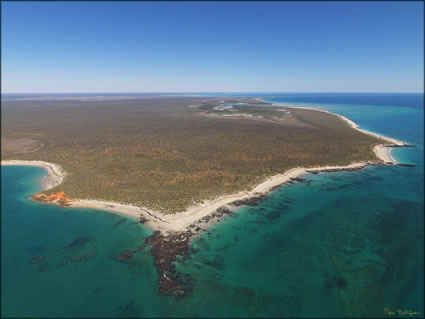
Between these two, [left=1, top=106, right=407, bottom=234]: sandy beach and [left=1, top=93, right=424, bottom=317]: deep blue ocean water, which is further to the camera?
[left=1, top=106, right=407, bottom=234]: sandy beach

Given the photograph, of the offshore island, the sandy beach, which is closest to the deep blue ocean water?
the sandy beach

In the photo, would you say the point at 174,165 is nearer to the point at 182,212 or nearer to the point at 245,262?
the point at 182,212

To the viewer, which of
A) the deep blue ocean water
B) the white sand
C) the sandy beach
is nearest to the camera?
the deep blue ocean water

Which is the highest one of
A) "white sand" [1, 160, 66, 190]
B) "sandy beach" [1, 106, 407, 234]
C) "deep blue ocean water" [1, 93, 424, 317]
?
"white sand" [1, 160, 66, 190]

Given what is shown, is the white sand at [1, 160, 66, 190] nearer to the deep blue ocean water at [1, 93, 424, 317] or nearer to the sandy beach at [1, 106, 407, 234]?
the sandy beach at [1, 106, 407, 234]

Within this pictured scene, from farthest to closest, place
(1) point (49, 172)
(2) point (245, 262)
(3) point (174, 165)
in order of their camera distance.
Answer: (3) point (174, 165)
(1) point (49, 172)
(2) point (245, 262)

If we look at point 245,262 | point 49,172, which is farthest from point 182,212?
point 49,172
